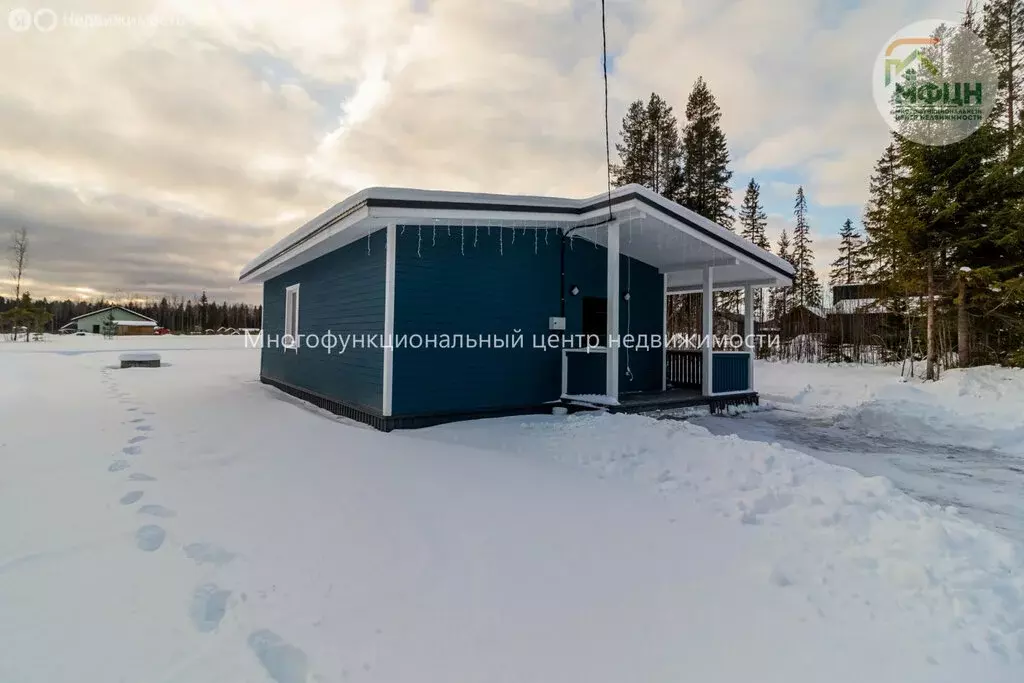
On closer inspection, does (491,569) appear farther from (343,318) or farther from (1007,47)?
(1007,47)

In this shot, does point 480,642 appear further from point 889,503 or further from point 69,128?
point 69,128

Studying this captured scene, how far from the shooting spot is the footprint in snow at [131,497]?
3.52m

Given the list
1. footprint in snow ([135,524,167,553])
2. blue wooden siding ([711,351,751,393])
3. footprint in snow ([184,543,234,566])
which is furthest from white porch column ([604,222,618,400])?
footprint in snow ([135,524,167,553])

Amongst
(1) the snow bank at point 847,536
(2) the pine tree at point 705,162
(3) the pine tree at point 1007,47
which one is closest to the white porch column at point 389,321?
(1) the snow bank at point 847,536

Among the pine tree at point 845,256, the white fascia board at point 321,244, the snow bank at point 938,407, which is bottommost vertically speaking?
the snow bank at point 938,407

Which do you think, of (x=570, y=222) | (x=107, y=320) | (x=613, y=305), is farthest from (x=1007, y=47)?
(x=107, y=320)

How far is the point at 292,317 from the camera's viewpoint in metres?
10.4

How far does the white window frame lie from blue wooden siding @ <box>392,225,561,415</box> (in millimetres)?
4663

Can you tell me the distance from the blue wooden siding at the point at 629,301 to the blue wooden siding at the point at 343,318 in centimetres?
293

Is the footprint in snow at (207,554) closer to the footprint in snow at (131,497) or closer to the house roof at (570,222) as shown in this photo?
the footprint in snow at (131,497)

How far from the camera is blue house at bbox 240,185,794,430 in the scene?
247 inches

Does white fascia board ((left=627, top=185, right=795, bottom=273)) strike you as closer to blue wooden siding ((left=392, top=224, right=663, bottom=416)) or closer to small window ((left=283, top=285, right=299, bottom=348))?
blue wooden siding ((left=392, top=224, right=663, bottom=416))

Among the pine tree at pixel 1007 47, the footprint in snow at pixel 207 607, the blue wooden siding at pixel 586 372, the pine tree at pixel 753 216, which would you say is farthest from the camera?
the pine tree at pixel 753 216

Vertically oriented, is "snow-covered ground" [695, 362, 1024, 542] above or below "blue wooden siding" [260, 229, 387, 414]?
below
